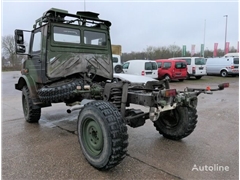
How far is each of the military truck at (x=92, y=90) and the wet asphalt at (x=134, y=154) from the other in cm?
27

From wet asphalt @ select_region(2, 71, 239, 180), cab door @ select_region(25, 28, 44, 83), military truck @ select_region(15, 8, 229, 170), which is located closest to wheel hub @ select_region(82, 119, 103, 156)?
military truck @ select_region(15, 8, 229, 170)

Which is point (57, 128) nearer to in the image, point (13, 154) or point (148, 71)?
point (13, 154)

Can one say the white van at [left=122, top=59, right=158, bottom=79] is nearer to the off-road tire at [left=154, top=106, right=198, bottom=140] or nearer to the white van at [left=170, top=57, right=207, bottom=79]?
the white van at [left=170, top=57, right=207, bottom=79]

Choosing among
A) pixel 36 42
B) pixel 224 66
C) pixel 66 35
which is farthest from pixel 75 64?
pixel 224 66

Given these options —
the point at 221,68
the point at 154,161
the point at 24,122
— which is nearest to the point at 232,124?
the point at 154,161

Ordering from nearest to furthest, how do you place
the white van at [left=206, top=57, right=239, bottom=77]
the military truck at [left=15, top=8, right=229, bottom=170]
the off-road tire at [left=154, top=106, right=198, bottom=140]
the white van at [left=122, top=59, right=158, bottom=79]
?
the military truck at [left=15, top=8, right=229, bottom=170] → the off-road tire at [left=154, top=106, right=198, bottom=140] → the white van at [left=122, top=59, right=158, bottom=79] → the white van at [left=206, top=57, right=239, bottom=77]

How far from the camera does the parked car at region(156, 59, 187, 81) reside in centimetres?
1491

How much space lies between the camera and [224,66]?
19328 millimetres

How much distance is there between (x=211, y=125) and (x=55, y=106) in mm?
5039

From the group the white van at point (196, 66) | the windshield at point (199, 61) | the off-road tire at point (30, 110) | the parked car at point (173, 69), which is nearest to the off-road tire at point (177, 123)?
the off-road tire at point (30, 110)

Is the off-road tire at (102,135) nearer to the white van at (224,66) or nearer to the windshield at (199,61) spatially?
the windshield at (199,61)

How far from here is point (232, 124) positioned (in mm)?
5156

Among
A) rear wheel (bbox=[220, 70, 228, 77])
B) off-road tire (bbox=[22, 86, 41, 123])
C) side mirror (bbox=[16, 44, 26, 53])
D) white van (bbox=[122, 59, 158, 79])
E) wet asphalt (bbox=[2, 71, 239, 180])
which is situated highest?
side mirror (bbox=[16, 44, 26, 53])

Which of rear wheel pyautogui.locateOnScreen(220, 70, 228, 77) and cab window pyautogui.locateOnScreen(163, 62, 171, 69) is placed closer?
cab window pyautogui.locateOnScreen(163, 62, 171, 69)
